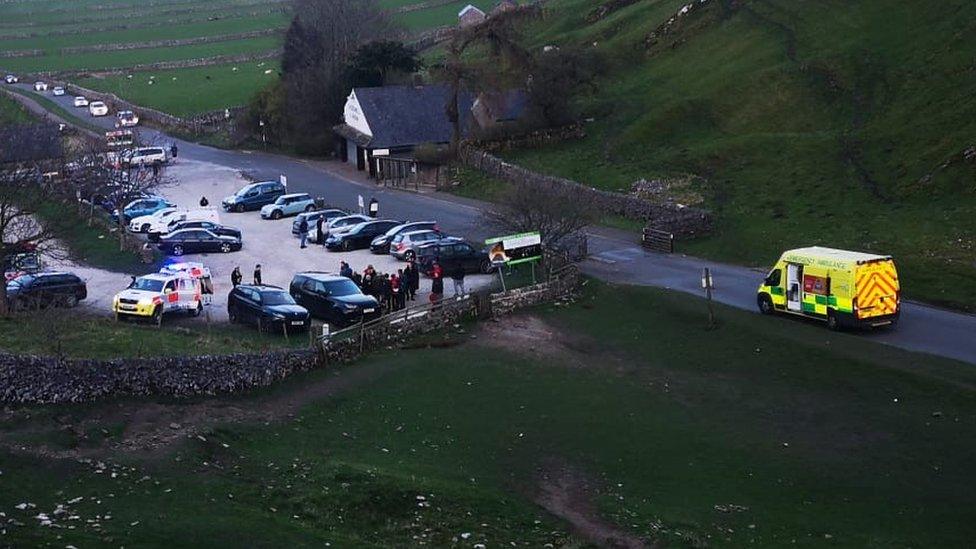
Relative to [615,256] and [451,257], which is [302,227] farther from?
[615,256]

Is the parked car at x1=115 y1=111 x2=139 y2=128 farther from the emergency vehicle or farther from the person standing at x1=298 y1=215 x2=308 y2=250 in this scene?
the emergency vehicle

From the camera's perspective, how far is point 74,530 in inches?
774

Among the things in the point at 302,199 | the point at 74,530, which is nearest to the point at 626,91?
the point at 302,199

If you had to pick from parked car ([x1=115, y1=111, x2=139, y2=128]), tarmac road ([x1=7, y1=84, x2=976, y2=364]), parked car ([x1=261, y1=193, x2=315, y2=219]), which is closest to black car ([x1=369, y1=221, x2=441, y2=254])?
tarmac road ([x1=7, y1=84, x2=976, y2=364])

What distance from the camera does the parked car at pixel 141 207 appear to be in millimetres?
62156

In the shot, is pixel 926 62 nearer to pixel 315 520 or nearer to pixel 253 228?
pixel 253 228

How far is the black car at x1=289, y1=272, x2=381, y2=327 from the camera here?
39.0 m

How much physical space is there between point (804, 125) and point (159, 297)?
1675 inches

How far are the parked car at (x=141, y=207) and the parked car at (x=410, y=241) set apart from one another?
17.5 metres

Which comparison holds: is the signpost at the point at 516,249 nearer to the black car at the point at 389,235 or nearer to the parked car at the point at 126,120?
the black car at the point at 389,235

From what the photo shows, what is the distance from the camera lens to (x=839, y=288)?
123ft

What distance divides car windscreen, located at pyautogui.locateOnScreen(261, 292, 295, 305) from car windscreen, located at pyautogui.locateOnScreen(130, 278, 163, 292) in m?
3.81

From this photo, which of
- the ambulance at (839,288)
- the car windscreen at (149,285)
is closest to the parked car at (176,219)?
the car windscreen at (149,285)

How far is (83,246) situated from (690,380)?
32944mm
